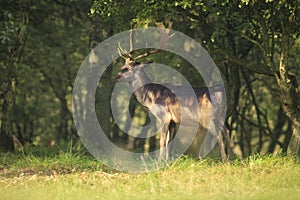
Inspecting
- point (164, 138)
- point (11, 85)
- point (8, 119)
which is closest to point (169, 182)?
point (164, 138)

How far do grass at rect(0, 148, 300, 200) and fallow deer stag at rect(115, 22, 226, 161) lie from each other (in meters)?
1.69

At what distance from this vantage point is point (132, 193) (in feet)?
35.2

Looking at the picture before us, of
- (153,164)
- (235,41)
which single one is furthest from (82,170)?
(235,41)

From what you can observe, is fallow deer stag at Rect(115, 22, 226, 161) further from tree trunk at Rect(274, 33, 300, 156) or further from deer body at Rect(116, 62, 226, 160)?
tree trunk at Rect(274, 33, 300, 156)

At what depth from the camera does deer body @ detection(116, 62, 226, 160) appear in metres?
15.0

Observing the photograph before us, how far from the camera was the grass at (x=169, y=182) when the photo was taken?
10539 millimetres

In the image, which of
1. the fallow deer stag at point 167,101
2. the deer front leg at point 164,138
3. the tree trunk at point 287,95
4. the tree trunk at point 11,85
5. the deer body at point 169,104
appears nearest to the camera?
the tree trunk at point 287,95

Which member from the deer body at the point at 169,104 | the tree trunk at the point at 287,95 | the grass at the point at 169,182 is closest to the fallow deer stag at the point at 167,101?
the deer body at the point at 169,104

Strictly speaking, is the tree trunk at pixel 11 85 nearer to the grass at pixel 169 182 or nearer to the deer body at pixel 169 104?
the deer body at pixel 169 104

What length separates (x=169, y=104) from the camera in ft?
51.1

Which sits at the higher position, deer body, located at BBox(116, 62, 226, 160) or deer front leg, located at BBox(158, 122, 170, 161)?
deer body, located at BBox(116, 62, 226, 160)

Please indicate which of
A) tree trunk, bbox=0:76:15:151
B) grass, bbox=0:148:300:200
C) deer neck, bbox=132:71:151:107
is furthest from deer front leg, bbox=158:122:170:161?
tree trunk, bbox=0:76:15:151

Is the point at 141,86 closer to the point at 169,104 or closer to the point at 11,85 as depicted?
the point at 169,104

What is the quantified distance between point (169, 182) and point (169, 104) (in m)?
4.55
